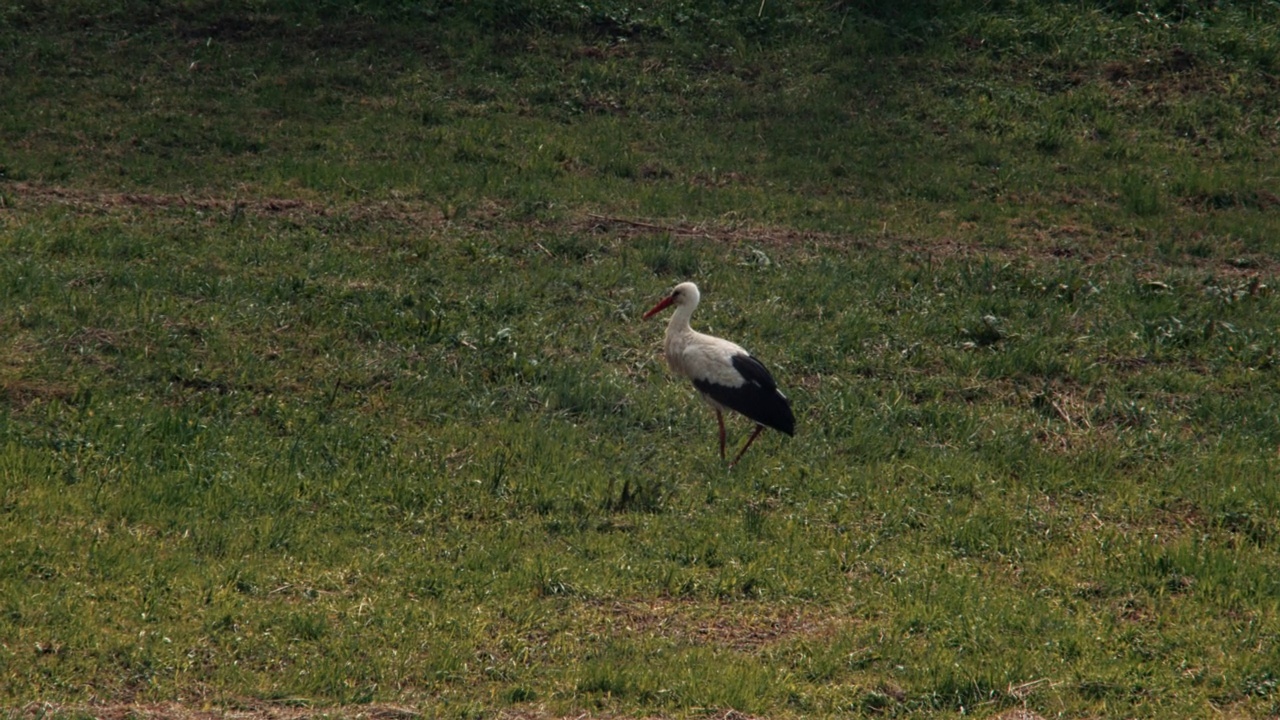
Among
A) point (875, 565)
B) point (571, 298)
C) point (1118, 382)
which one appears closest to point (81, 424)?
point (571, 298)

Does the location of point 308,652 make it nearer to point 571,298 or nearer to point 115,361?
point 115,361

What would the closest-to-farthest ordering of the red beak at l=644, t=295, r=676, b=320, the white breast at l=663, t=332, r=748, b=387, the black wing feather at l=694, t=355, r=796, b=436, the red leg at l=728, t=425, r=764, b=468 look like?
the black wing feather at l=694, t=355, r=796, b=436
the red leg at l=728, t=425, r=764, b=468
the white breast at l=663, t=332, r=748, b=387
the red beak at l=644, t=295, r=676, b=320

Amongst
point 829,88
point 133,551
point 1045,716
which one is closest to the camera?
point 1045,716

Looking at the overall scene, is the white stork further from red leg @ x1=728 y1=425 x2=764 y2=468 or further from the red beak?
the red beak

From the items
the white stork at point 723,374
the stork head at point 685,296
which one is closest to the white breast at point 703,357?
the white stork at point 723,374

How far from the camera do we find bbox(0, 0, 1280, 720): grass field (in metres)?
6.96

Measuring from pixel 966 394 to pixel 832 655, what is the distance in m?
4.03

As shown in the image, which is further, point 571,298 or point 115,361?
point 571,298

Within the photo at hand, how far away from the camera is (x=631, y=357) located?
10.9 meters

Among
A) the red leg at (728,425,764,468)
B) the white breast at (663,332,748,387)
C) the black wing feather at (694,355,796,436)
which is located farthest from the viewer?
the white breast at (663,332,748,387)

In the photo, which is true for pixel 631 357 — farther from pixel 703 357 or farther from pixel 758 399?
pixel 758 399

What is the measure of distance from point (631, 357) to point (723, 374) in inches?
57.7

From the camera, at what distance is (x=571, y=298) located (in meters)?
11.7

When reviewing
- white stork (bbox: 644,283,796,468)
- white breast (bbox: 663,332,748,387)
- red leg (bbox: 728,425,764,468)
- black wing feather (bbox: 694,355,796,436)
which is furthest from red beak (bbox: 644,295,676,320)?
red leg (bbox: 728,425,764,468)
